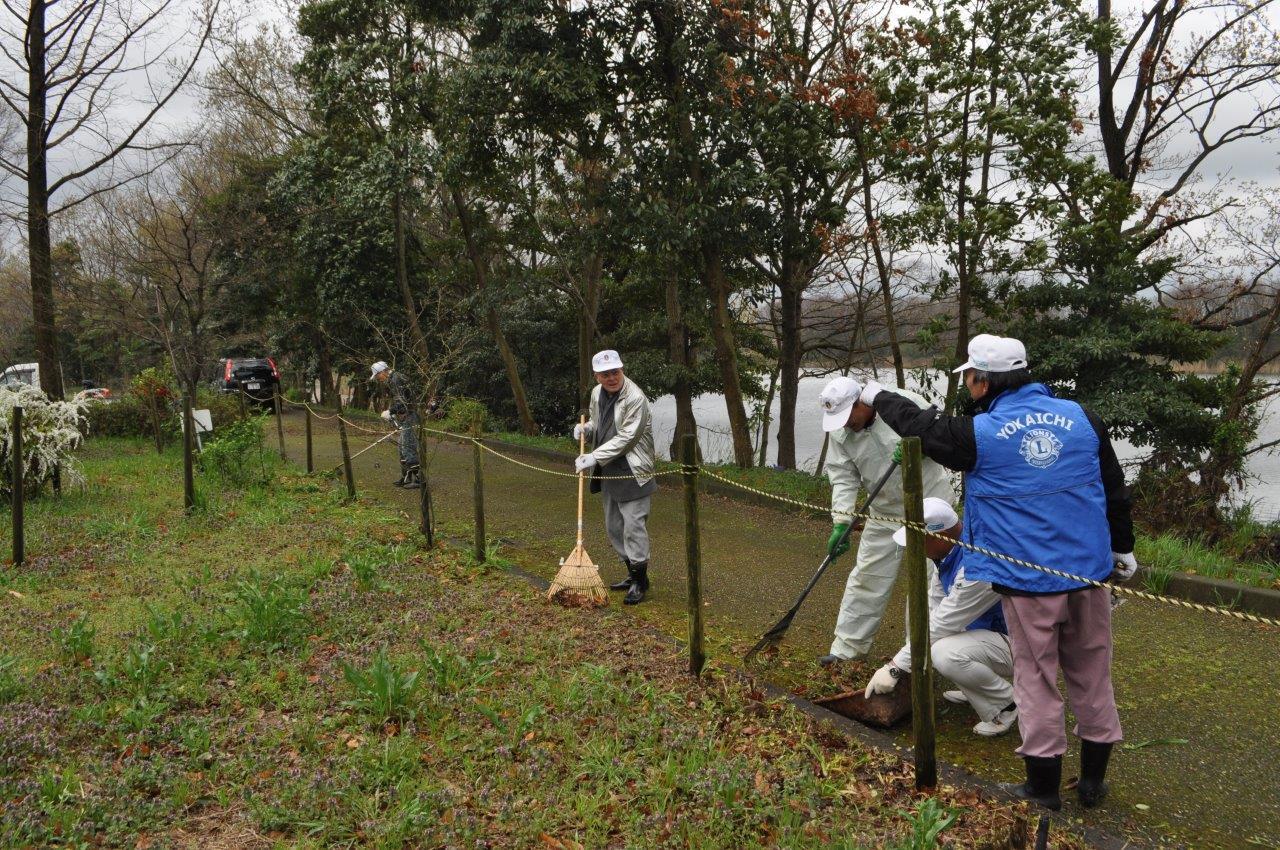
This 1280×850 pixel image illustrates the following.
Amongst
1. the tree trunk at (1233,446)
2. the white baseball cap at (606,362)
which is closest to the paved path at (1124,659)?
the white baseball cap at (606,362)

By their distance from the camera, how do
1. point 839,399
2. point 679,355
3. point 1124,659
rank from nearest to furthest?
point 839,399, point 1124,659, point 679,355

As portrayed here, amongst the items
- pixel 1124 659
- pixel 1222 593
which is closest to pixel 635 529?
pixel 1124 659

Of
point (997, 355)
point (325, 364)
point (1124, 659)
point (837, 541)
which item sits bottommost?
point (1124, 659)

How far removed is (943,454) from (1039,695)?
97cm

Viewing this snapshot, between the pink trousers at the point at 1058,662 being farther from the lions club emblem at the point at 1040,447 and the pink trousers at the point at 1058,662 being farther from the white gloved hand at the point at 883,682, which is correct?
the white gloved hand at the point at 883,682

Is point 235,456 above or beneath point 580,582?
above

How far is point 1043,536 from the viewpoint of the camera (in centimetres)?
318

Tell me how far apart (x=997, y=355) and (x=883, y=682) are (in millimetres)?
1634

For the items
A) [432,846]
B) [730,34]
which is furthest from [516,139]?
[432,846]

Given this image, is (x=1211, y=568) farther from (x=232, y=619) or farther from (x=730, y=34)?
(x=730, y=34)

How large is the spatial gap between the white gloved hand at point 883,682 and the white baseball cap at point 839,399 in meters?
1.20

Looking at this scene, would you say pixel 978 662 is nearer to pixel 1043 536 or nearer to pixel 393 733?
pixel 1043 536

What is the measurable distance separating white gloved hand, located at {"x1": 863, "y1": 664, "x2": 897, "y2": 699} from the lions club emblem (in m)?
1.31

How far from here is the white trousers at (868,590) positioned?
176 inches
